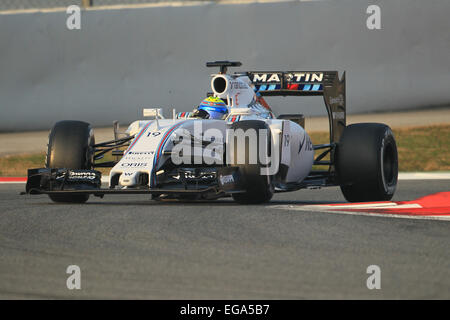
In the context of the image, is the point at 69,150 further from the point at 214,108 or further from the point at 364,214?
the point at 364,214

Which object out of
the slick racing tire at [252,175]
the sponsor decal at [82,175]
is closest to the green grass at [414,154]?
the sponsor decal at [82,175]

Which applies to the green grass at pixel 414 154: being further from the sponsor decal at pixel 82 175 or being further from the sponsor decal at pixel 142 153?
the sponsor decal at pixel 142 153

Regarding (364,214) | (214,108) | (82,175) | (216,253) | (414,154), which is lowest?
(414,154)

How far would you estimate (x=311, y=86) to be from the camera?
Answer: 38.5 feet

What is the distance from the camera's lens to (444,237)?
7.07 m

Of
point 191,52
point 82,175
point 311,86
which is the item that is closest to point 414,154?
point 191,52

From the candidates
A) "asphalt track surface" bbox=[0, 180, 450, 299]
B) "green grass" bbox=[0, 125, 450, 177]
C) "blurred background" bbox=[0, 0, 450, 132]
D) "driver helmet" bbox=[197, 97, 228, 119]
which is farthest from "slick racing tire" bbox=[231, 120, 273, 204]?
"blurred background" bbox=[0, 0, 450, 132]

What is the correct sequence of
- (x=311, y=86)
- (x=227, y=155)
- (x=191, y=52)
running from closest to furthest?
(x=227, y=155), (x=311, y=86), (x=191, y=52)

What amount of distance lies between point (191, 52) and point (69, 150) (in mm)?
9954

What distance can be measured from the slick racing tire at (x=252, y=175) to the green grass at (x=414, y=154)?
8.47 meters

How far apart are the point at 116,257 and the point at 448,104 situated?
14.9 metres

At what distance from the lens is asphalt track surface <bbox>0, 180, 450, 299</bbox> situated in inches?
202

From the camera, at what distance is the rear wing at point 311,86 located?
11695 mm
